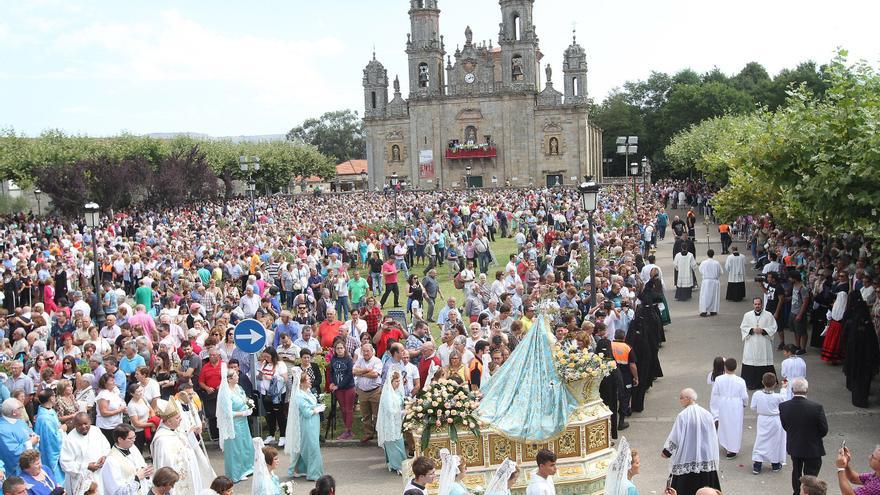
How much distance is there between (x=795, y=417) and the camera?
918 centimetres

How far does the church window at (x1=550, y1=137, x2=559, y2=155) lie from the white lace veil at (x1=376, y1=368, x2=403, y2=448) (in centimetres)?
6201

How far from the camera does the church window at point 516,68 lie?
7194cm

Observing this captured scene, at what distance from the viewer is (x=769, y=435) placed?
10.4 metres

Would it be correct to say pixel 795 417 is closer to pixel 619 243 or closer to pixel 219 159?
pixel 619 243

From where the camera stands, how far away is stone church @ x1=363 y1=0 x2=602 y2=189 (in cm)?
7131

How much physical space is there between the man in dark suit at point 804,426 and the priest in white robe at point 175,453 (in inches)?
241

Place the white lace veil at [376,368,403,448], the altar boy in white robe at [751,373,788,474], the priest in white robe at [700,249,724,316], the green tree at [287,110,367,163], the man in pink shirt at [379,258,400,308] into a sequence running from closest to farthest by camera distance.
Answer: the altar boy in white robe at [751,373,788,474] → the white lace veil at [376,368,403,448] → the priest in white robe at [700,249,724,316] → the man in pink shirt at [379,258,400,308] → the green tree at [287,110,367,163]

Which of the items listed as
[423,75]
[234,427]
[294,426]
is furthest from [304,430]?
[423,75]

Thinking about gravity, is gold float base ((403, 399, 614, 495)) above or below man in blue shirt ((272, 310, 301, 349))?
below

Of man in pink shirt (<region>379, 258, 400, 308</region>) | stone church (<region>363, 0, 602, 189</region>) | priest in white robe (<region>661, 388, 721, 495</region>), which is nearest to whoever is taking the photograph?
priest in white robe (<region>661, 388, 721, 495</region>)

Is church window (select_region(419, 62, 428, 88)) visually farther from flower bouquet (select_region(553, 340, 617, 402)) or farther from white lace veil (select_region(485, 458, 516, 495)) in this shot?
white lace veil (select_region(485, 458, 516, 495))

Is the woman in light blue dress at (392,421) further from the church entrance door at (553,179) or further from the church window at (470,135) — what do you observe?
the church window at (470,135)

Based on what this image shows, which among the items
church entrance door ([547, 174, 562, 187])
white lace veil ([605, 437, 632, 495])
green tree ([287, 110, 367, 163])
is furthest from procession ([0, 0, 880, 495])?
green tree ([287, 110, 367, 163])

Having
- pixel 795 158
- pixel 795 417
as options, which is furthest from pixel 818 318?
pixel 795 417
